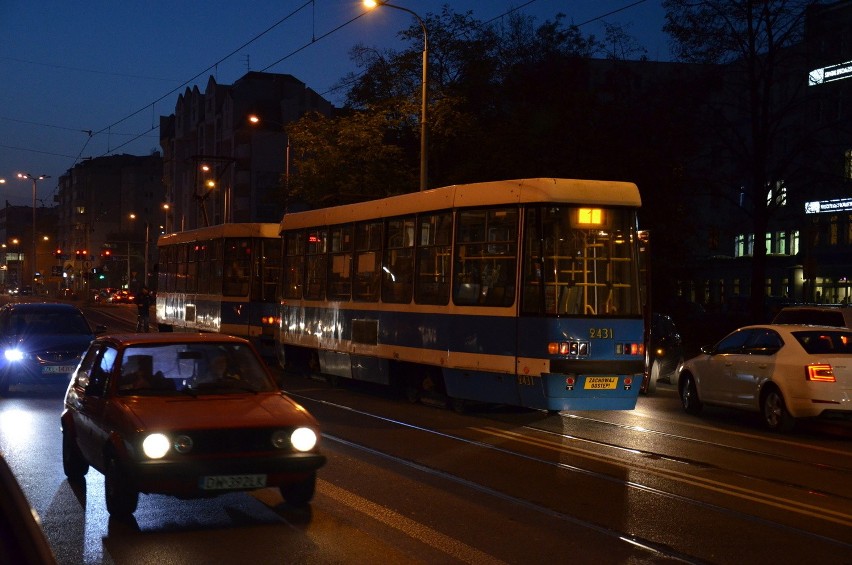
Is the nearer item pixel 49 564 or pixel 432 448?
pixel 49 564

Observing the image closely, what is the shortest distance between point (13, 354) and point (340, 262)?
6.01 meters

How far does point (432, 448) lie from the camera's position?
13.3m

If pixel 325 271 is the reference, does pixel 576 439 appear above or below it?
below

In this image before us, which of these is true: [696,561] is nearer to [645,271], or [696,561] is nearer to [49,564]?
[49,564]

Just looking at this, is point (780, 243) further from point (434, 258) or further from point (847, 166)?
point (434, 258)

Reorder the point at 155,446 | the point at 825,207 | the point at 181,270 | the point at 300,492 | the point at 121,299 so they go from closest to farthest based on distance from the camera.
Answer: the point at 155,446
the point at 300,492
the point at 181,270
the point at 825,207
the point at 121,299

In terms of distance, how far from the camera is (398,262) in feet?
60.1

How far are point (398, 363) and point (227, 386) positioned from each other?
9513mm

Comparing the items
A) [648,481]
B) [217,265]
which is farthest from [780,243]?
[648,481]

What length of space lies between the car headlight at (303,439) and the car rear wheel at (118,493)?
4.09 ft

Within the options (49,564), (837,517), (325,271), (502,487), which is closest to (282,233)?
(325,271)

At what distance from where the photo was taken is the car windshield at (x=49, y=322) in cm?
2048

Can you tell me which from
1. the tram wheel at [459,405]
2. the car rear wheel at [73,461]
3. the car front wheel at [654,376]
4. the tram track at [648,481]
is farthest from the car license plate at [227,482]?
the car front wheel at [654,376]

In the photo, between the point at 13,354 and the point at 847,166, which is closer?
the point at 13,354
